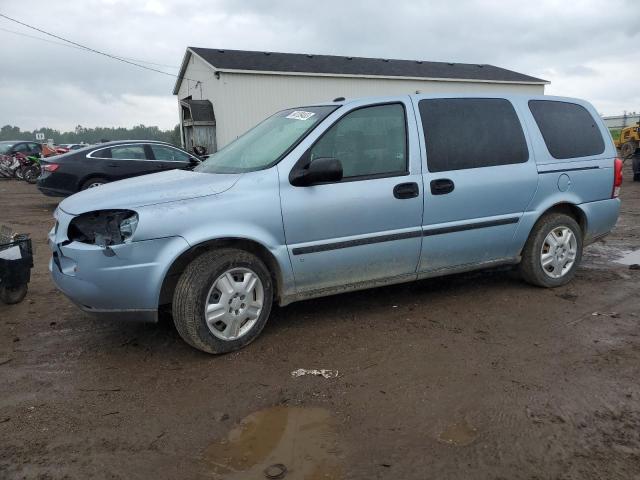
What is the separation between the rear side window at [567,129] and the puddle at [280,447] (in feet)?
11.5

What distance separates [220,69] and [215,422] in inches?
902

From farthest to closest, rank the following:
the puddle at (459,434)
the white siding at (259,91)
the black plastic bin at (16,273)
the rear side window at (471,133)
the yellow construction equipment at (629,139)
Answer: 1. the white siding at (259,91)
2. the yellow construction equipment at (629,139)
3. the black plastic bin at (16,273)
4. the rear side window at (471,133)
5. the puddle at (459,434)

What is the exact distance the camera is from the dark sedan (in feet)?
37.0

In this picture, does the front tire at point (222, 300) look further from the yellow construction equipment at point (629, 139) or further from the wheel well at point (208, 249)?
the yellow construction equipment at point (629, 139)

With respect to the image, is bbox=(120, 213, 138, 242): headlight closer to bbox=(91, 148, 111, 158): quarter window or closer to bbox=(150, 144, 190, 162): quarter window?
bbox=(91, 148, 111, 158): quarter window

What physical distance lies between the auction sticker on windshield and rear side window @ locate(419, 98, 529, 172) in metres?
0.95

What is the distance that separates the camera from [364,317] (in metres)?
4.46

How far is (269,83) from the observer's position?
82.6 ft

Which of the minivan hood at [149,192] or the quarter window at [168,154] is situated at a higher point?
the quarter window at [168,154]

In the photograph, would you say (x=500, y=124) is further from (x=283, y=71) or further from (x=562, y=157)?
→ (x=283, y=71)

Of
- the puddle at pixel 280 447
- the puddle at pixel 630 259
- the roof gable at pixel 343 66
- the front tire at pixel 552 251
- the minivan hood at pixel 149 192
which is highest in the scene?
the roof gable at pixel 343 66

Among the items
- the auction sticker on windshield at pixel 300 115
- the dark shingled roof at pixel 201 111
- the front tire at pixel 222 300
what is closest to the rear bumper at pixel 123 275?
the front tire at pixel 222 300

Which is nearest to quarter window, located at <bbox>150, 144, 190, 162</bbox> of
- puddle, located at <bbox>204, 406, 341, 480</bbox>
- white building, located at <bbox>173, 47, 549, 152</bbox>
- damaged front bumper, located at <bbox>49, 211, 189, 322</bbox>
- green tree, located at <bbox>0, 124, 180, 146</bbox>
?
damaged front bumper, located at <bbox>49, 211, 189, 322</bbox>

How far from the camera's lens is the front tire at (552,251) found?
495 centimetres
